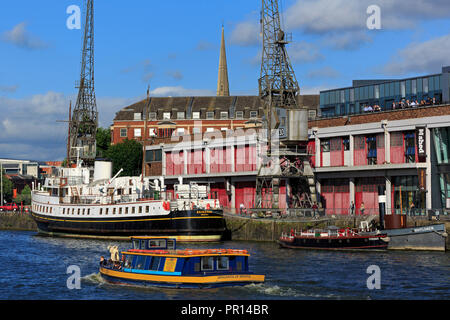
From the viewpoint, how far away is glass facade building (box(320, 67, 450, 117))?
257 feet

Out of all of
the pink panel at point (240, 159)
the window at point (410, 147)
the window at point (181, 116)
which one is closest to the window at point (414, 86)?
the window at point (410, 147)

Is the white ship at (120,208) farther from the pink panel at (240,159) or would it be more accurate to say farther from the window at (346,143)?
the window at (346,143)

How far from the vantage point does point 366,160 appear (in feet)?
251

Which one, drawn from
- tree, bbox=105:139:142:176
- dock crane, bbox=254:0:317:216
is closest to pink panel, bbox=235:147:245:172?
dock crane, bbox=254:0:317:216

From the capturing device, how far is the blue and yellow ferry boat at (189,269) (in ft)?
120

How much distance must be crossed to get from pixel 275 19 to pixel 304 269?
4786cm

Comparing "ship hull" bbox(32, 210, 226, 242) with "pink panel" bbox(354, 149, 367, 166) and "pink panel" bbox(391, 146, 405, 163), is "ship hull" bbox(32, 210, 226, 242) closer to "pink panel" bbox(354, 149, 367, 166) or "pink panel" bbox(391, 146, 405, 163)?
"pink panel" bbox(354, 149, 367, 166)

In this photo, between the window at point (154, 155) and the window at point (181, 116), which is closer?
the window at point (154, 155)

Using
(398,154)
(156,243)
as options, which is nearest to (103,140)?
(398,154)

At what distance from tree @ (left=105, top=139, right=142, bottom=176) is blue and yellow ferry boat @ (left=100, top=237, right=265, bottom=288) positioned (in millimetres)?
89234

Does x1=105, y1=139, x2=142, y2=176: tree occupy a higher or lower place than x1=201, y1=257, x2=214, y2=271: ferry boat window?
higher

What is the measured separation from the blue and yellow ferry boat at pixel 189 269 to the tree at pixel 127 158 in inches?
3513
